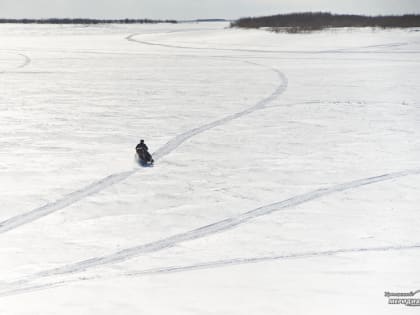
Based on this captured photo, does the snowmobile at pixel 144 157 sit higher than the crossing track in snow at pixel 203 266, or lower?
higher

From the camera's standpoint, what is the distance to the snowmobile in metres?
9.60

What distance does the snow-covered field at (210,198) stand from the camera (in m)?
5.29

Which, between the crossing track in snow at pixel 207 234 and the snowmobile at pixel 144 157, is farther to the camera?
the snowmobile at pixel 144 157

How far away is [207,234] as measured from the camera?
6.78 meters

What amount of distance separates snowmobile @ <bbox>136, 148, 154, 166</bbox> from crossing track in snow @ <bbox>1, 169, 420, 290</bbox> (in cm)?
251

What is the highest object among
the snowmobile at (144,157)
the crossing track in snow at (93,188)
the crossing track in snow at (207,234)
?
the snowmobile at (144,157)

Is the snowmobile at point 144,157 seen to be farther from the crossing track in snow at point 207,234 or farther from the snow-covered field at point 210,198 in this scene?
the crossing track in snow at point 207,234

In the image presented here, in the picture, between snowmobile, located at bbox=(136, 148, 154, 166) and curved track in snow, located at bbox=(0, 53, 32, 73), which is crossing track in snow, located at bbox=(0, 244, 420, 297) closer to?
snowmobile, located at bbox=(136, 148, 154, 166)

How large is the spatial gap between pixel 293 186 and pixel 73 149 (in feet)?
12.7

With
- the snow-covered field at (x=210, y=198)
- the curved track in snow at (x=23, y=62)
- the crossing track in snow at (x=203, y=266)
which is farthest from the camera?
the curved track in snow at (x=23, y=62)

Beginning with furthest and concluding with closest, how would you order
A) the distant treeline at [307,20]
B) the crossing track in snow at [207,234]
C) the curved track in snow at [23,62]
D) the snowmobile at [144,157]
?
the distant treeline at [307,20], the curved track in snow at [23,62], the snowmobile at [144,157], the crossing track in snow at [207,234]

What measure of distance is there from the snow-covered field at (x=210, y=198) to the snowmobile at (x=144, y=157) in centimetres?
15

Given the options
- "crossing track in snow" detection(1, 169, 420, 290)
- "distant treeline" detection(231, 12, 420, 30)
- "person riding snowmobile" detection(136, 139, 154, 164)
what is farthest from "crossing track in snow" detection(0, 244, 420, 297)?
"distant treeline" detection(231, 12, 420, 30)

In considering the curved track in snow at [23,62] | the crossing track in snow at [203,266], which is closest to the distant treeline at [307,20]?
the curved track in snow at [23,62]
